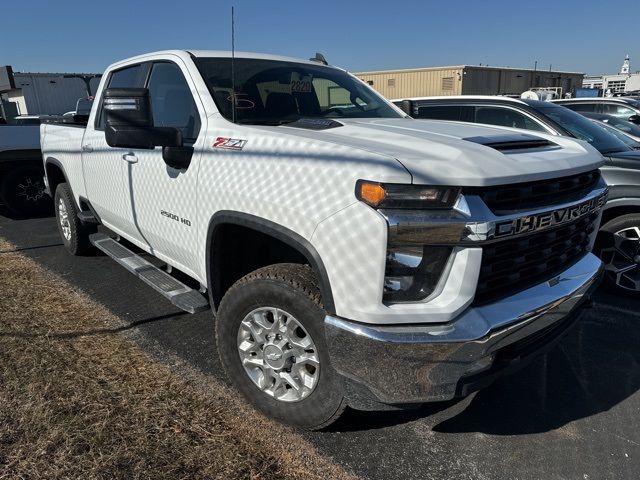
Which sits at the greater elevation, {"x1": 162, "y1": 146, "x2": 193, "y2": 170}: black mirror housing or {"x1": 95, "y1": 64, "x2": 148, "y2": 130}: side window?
{"x1": 95, "y1": 64, "x2": 148, "y2": 130}: side window

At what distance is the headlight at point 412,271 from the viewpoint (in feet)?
6.49

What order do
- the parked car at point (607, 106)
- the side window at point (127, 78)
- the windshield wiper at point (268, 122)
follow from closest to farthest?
1. the windshield wiper at point (268, 122)
2. the side window at point (127, 78)
3. the parked car at point (607, 106)

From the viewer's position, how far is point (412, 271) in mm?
2010

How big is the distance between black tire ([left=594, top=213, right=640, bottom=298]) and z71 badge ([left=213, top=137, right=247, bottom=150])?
3.40 metres

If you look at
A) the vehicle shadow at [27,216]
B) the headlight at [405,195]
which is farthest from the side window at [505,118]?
the vehicle shadow at [27,216]

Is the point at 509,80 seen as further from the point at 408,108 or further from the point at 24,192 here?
the point at 408,108

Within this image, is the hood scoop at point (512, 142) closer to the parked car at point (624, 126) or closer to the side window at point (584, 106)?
the parked car at point (624, 126)

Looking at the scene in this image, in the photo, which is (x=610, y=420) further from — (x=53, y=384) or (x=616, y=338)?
(x=53, y=384)

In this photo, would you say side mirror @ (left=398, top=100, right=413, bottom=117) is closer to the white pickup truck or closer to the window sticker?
the white pickup truck

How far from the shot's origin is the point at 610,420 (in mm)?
2807

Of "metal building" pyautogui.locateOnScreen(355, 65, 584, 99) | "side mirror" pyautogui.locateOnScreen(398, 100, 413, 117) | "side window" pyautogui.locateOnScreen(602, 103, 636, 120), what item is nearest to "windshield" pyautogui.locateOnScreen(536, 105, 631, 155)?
"side mirror" pyautogui.locateOnScreen(398, 100, 413, 117)

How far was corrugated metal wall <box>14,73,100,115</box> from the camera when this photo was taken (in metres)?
36.8

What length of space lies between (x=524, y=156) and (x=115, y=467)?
2.40m

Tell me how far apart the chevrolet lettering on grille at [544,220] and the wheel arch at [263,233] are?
0.74 metres
